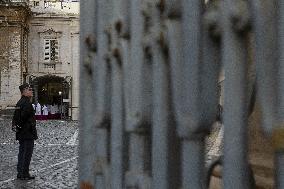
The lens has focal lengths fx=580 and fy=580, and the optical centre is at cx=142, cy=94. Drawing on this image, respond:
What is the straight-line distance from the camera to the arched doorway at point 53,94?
42.7 metres

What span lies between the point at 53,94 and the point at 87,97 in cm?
4771

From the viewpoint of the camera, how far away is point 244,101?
3.57 ft

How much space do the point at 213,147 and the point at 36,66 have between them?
137 ft

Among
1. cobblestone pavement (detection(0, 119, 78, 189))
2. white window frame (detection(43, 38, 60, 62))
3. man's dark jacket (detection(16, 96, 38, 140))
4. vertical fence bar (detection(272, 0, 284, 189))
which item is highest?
white window frame (detection(43, 38, 60, 62))

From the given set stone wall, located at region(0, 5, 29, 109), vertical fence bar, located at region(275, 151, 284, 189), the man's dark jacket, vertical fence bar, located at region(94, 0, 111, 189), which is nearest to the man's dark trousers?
the man's dark jacket

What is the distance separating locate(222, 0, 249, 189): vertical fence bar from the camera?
107 cm

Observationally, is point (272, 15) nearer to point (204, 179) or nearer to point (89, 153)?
point (204, 179)

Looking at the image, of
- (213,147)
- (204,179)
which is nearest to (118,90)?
(204,179)

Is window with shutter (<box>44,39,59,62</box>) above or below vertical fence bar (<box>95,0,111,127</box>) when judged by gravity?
above

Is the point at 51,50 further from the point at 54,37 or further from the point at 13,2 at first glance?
the point at 13,2

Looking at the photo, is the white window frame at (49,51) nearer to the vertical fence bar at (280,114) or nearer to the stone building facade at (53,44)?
the stone building facade at (53,44)

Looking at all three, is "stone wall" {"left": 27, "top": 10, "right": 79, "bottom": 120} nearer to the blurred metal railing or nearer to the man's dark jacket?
the blurred metal railing

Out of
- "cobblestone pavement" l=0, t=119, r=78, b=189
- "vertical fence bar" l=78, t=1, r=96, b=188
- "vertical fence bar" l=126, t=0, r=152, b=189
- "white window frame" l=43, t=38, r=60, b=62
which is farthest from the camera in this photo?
"white window frame" l=43, t=38, r=60, b=62

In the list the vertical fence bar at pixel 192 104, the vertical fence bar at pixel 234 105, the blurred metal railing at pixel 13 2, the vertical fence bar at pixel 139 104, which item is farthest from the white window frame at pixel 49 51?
the vertical fence bar at pixel 234 105
